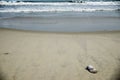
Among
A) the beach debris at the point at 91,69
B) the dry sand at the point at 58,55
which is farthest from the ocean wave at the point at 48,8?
the beach debris at the point at 91,69

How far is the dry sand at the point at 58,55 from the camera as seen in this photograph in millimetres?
3836

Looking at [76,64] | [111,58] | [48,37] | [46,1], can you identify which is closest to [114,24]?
[48,37]

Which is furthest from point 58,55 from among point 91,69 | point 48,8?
point 48,8

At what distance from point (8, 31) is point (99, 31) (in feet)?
12.0

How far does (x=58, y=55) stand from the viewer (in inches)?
192

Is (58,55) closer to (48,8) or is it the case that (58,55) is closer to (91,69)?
(91,69)

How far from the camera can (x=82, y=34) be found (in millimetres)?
7016

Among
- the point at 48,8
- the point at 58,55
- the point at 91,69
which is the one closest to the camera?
the point at 91,69

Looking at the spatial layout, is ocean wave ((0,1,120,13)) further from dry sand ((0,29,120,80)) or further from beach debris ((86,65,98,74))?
beach debris ((86,65,98,74))

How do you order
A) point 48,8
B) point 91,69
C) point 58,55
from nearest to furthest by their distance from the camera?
point 91,69, point 58,55, point 48,8

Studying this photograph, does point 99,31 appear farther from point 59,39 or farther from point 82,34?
point 59,39

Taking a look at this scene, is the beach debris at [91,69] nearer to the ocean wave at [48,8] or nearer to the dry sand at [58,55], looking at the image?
the dry sand at [58,55]

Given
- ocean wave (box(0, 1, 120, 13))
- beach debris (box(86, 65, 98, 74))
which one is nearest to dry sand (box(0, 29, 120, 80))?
beach debris (box(86, 65, 98, 74))

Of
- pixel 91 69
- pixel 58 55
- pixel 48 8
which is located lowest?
pixel 48 8
